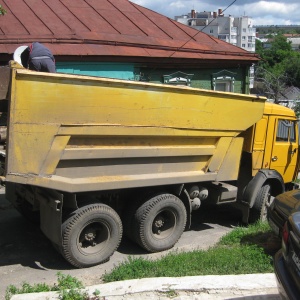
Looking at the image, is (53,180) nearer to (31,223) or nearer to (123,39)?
(31,223)

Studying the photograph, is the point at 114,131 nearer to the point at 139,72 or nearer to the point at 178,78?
the point at 139,72

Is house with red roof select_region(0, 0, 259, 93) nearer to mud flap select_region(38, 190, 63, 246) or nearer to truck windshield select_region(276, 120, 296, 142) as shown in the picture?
truck windshield select_region(276, 120, 296, 142)

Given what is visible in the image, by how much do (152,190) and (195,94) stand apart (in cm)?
143

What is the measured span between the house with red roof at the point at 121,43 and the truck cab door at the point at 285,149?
19.6 ft

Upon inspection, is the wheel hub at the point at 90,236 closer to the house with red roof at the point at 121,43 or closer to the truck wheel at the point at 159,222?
the truck wheel at the point at 159,222

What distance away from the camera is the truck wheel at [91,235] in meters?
5.14

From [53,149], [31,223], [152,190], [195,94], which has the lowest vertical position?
[31,223]

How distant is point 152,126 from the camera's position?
17.9 feet

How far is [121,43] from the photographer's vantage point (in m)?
12.4

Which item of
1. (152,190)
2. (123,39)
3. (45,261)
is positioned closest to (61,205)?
(45,261)

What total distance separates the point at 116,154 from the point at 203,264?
5.53 feet

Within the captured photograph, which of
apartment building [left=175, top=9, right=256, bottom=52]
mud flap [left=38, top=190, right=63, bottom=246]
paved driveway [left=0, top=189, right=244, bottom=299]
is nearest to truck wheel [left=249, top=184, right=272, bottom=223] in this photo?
paved driveway [left=0, top=189, right=244, bottom=299]

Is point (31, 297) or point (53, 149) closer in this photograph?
point (31, 297)

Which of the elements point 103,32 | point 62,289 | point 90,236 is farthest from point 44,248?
point 103,32
